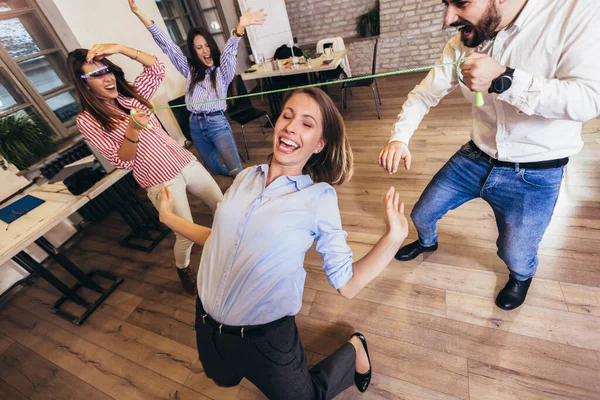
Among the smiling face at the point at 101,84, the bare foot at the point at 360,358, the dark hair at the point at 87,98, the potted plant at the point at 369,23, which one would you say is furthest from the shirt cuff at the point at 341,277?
the potted plant at the point at 369,23

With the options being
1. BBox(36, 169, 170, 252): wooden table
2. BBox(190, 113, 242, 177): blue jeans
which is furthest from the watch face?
BBox(36, 169, 170, 252): wooden table

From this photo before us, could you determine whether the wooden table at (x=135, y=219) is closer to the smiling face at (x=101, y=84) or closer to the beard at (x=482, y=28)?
the smiling face at (x=101, y=84)

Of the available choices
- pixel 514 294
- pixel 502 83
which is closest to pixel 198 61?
pixel 502 83

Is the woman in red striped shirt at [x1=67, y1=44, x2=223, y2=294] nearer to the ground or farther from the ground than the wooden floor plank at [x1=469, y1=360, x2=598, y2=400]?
farther from the ground

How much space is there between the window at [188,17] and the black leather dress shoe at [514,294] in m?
5.99

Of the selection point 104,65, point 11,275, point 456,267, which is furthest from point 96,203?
point 456,267

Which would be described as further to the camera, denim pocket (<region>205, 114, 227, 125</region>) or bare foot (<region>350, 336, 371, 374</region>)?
denim pocket (<region>205, 114, 227, 125</region>)

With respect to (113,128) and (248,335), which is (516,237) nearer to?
(248,335)

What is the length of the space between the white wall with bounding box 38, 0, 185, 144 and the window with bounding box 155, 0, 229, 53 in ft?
4.53

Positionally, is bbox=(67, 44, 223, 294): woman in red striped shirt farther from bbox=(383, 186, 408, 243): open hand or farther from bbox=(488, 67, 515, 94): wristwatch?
bbox=(488, 67, 515, 94): wristwatch

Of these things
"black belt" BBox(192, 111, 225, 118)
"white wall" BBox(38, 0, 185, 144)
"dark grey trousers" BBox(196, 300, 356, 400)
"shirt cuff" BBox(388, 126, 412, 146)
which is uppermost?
"white wall" BBox(38, 0, 185, 144)

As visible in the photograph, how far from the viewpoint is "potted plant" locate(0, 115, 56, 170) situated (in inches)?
95.2

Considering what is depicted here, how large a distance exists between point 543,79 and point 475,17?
317mm

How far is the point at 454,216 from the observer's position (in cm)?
219
